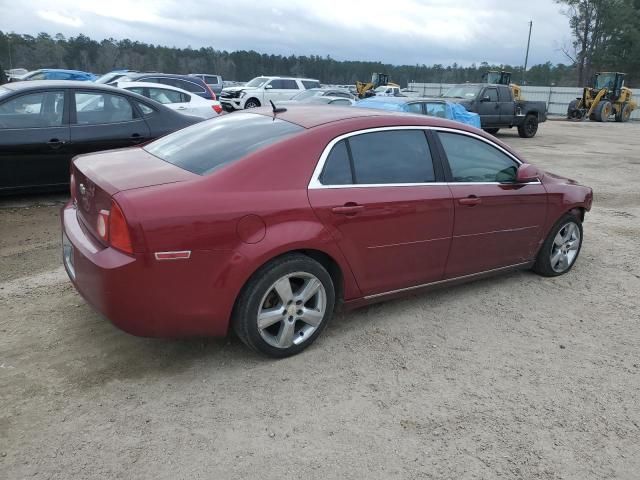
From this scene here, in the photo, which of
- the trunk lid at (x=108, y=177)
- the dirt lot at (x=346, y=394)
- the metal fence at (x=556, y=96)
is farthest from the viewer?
the metal fence at (x=556, y=96)

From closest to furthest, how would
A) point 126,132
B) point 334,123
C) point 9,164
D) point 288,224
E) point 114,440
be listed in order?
point 114,440, point 288,224, point 334,123, point 9,164, point 126,132

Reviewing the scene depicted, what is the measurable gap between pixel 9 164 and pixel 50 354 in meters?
3.50

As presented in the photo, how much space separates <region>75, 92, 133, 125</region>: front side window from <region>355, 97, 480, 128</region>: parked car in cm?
631

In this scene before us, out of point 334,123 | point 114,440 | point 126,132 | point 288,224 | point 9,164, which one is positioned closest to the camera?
point 114,440

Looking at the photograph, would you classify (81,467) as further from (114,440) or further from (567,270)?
(567,270)

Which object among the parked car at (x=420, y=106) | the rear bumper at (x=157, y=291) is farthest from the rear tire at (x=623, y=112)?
the rear bumper at (x=157, y=291)

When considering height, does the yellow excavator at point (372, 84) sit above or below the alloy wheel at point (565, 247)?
above

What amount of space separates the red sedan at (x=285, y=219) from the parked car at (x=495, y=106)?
45.3 feet

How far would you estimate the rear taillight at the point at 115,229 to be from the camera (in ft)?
9.12

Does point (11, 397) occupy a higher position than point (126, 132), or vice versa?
point (126, 132)

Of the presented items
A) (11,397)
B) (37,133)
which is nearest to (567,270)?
(11,397)

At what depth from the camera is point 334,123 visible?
3559 millimetres

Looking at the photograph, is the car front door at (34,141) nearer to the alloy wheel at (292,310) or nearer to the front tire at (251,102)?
the alloy wheel at (292,310)

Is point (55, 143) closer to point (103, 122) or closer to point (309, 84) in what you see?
point (103, 122)
